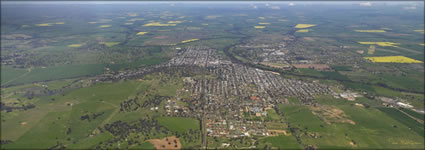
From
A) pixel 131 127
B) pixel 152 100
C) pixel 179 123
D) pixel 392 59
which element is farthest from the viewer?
pixel 392 59

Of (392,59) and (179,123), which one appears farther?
(392,59)

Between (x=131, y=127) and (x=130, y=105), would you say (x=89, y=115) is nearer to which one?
(x=130, y=105)

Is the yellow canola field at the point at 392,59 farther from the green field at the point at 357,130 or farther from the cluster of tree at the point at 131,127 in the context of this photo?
the cluster of tree at the point at 131,127

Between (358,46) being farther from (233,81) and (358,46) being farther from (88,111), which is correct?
(88,111)

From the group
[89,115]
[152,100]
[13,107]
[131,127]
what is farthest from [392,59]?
[13,107]

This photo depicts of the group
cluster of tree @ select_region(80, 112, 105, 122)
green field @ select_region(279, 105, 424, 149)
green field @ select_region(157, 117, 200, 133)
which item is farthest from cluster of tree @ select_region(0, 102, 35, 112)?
green field @ select_region(279, 105, 424, 149)

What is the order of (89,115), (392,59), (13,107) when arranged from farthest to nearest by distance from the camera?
(392,59)
(13,107)
(89,115)

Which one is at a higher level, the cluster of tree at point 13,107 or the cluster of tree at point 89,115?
the cluster of tree at point 13,107

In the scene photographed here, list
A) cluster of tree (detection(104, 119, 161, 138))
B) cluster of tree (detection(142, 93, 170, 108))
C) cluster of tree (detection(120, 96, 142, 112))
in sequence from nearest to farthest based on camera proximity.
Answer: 1. cluster of tree (detection(104, 119, 161, 138))
2. cluster of tree (detection(120, 96, 142, 112))
3. cluster of tree (detection(142, 93, 170, 108))

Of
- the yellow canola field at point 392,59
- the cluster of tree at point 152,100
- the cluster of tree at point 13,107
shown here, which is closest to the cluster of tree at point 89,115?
the cluster of tree at point 152,100

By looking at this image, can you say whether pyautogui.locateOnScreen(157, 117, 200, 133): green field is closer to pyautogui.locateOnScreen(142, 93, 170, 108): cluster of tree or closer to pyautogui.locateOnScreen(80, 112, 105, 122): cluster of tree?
pyautogui.locateOnScreen(142, 93, 170, 108): cluster of tree

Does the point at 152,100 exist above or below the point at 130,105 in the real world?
above
